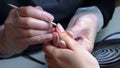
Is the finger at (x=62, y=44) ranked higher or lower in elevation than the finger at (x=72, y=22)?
higher

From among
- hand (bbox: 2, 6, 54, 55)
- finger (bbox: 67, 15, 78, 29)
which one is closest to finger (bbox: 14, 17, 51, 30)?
hand (bbox: 2, 6, 54, 55)

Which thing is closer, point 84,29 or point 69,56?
point 69,56

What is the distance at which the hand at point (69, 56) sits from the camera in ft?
1.80

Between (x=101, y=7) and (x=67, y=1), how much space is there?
137 millimetres

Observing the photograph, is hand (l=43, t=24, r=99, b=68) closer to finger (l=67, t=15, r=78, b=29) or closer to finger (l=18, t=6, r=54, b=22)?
finger (l=18, t=6, r=54, b=22)

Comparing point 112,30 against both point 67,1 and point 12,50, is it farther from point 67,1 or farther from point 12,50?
point 12,50

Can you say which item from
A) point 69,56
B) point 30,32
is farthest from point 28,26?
point 69,56

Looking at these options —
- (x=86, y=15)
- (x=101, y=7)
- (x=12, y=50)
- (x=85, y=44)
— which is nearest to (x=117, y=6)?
(x=101, y=7)

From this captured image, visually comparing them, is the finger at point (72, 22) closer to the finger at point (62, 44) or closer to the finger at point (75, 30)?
the finger at point (75, 30)

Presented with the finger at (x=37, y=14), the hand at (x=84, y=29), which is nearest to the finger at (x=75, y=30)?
the hand at (x=84, y=29)

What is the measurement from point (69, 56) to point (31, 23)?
0.11m

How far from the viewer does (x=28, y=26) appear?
59 centimetres

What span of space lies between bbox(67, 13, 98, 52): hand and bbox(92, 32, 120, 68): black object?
0.15ft

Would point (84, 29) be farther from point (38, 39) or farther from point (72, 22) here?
point (38, 39)
